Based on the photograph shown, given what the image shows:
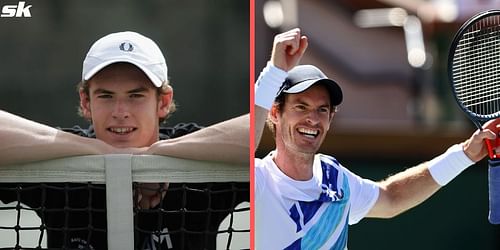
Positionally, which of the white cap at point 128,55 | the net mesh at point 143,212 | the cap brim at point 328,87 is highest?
the white cap at point 128,55

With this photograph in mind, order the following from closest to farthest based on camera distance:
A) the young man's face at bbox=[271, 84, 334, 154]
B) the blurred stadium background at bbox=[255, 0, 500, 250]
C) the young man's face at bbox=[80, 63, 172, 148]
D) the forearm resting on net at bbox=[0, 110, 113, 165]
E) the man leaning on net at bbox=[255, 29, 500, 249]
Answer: the forearm resting on net at bbox=[0, 110, 113, 165] → the young man's face at bbox=[80, 63, 172, 148] → the man leaning on net at bbox=[255, 29, 500, 249] → the young man's face at bbox=[271, 84, 334, 154] → the blurred stadium background at bbox=[255, 0, 500, 250]

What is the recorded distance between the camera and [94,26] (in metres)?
2.29

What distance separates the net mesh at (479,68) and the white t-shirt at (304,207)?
1.31ft

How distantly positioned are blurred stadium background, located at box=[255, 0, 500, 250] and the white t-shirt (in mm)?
138

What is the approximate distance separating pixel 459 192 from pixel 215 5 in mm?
1344

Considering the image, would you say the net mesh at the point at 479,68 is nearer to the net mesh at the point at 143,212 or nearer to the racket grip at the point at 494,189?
the racket grip at the point at 494,189

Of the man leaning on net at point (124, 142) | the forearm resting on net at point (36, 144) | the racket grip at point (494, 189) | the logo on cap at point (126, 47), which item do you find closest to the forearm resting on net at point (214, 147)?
the man leaning on net at point (124, 142)

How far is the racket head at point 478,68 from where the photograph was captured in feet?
8.90

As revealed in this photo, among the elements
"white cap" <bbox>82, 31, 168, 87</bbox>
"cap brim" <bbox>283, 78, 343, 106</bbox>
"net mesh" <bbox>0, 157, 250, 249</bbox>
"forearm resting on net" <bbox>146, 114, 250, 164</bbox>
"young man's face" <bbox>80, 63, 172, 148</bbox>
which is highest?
"white cap" <bbox>82, 31, 168, 87</bbox>

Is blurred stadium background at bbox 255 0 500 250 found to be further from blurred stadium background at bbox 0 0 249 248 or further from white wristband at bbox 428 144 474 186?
white wristband at bbox 428 144 474 186

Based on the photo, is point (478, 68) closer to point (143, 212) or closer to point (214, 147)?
point (214, 147)

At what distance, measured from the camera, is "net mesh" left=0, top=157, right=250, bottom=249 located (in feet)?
7.21

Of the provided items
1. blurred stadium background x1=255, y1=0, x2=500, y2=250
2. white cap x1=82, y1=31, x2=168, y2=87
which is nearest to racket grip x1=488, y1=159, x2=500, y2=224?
blurred stadium background x1=255, y1=0, x2=500, y2=250

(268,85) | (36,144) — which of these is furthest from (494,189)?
(36,144)
